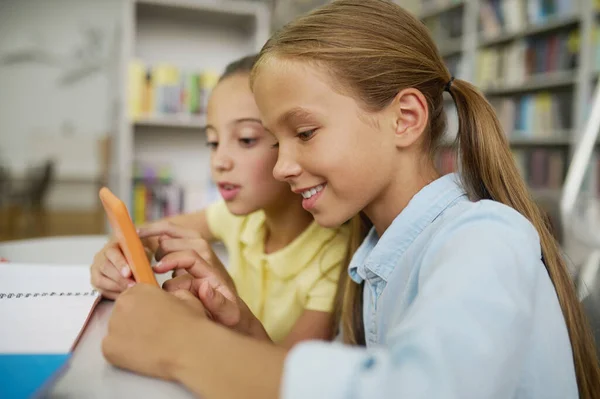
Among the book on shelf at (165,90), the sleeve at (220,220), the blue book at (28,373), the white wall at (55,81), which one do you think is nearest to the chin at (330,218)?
the blue book at (28,373)

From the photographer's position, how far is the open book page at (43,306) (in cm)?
47

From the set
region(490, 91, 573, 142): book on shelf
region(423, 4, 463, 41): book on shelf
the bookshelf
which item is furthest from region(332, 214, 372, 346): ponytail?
region(423, 4, 463, 41): book on shelf

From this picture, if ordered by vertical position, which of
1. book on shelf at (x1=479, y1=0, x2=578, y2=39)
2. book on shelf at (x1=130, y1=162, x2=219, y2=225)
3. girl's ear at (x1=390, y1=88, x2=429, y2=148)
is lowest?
book on shelf at (x1=130, y1=162, x2=219, y2=225)

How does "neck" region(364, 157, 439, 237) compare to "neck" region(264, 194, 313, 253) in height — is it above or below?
above

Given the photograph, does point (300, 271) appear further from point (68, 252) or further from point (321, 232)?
point (68, 252)

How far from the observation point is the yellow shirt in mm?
894

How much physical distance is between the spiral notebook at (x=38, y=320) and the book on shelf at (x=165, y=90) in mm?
1825

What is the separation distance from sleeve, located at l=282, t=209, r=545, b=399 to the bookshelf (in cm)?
254

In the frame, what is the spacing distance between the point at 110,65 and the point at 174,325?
6.69 meters

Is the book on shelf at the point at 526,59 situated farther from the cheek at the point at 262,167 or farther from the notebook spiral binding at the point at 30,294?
the notebook spiral binding at the point at 30,294

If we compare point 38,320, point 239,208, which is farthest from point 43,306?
point 239,208

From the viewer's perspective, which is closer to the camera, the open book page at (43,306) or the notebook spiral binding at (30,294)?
the open book page at (43,306)

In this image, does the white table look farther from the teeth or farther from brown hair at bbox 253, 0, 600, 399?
brown hair at bbox 253, 0, 600, 399

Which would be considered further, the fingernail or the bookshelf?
the bookshelf
